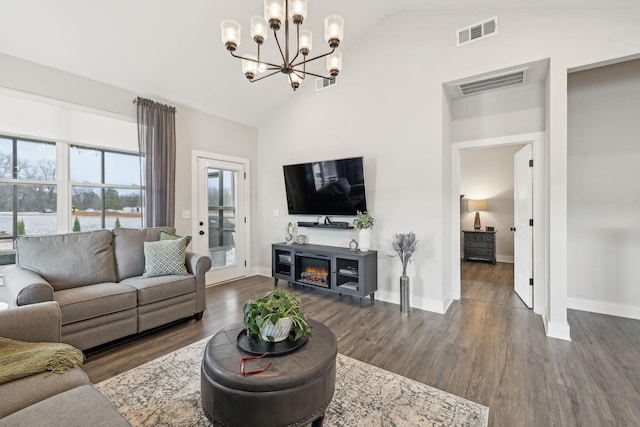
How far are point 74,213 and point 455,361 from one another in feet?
14.5

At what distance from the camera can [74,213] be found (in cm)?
349

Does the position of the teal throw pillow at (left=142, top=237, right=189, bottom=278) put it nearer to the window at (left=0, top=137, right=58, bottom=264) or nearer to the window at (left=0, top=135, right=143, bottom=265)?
the window at (left=0, top=135, right=143, bottom=265)

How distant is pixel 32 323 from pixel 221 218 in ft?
11.0

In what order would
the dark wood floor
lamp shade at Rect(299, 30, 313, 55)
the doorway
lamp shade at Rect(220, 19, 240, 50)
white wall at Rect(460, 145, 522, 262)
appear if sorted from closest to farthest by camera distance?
the dark wood floor, lamp shade at Rect(220, 19, 240, 50), lamp shade at Rect(299, 30, 313, 55), the doorway, white wall at Rect(460, 145, 522, 262)

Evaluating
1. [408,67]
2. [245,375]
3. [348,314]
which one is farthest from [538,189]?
[245,375]

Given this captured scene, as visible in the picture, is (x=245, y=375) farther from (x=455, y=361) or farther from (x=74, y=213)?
(x=74, y=213)

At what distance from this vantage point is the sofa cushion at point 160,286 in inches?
112

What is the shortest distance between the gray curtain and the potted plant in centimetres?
288

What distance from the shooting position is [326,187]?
14.3 ft

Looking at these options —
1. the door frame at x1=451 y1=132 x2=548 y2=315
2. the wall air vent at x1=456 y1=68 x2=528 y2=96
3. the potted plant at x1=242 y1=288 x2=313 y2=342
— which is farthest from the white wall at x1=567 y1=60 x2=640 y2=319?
the potted plant at x1=242 y1=288 x2=313 y2=342

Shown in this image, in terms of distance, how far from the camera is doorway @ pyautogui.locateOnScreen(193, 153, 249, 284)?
4.62 m

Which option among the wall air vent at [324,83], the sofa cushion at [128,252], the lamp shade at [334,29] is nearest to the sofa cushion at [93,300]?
the sofa cushion at [128,252]

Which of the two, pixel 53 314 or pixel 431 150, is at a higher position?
pixel 431 150

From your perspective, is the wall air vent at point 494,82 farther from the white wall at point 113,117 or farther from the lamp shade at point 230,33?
the white wall at point 113,117
